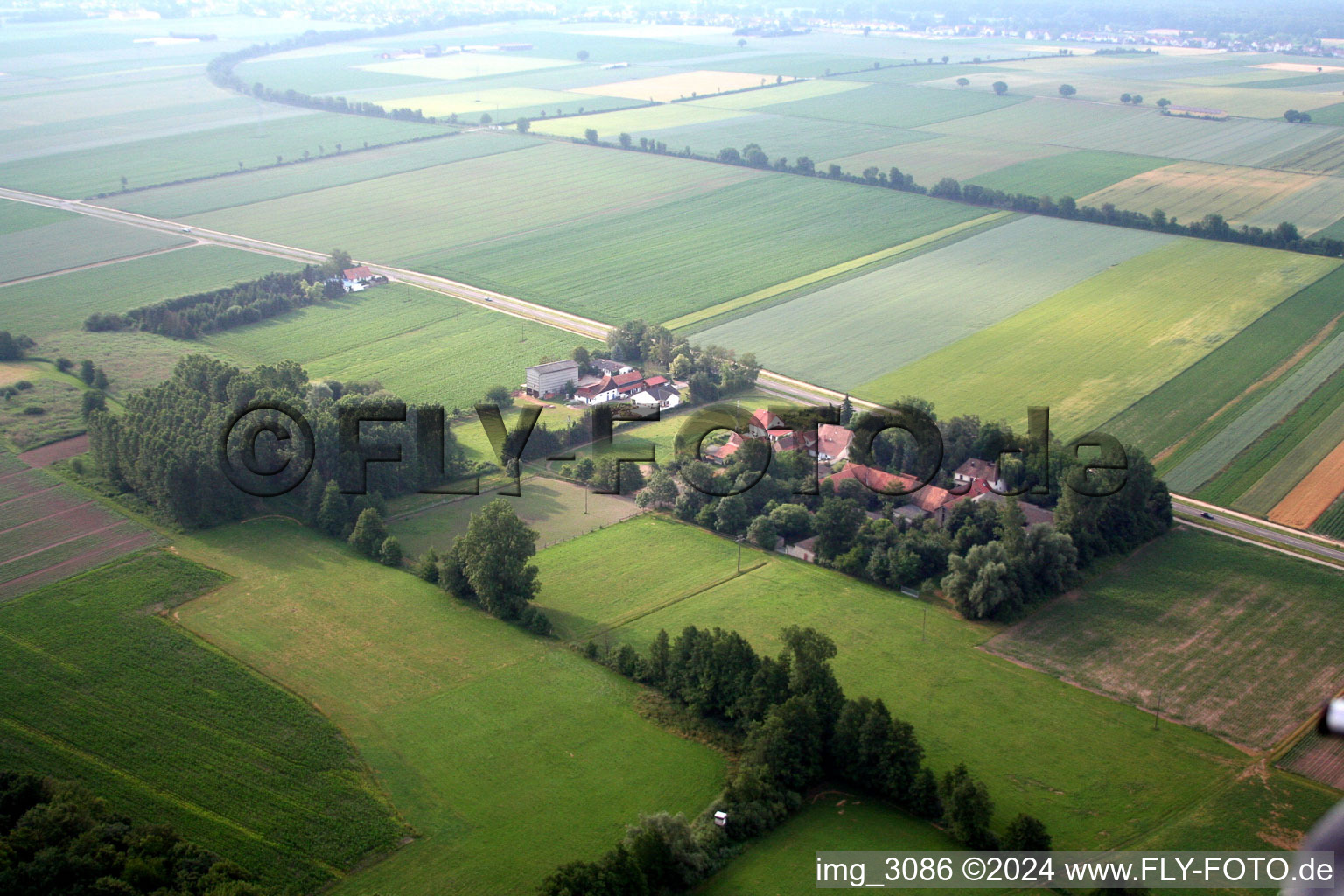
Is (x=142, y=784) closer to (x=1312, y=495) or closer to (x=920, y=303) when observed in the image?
(x=1312, y=495)

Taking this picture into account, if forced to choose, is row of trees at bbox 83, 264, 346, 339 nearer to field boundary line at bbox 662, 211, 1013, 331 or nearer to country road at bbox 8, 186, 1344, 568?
country road at bbox 8, 186, 1344, 568

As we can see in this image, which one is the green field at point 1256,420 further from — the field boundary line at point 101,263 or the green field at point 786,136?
the field boundary line at point 101,263

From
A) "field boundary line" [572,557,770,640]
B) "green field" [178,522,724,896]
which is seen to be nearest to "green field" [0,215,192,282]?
"green field" [178,522,724,896]

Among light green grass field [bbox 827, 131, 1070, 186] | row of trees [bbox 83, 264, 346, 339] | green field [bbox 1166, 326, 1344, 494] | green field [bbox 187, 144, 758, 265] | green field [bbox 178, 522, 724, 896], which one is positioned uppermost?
light green grass field [bbox 827, 131, 1070, 186]

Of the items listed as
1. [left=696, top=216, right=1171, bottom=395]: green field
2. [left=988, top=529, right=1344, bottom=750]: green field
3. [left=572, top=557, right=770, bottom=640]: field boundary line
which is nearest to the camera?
[left=988, top=529, right=1344, bottom=750]: green field

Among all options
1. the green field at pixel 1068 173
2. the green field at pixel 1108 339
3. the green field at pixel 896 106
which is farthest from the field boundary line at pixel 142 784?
the green field at pixel 896 106

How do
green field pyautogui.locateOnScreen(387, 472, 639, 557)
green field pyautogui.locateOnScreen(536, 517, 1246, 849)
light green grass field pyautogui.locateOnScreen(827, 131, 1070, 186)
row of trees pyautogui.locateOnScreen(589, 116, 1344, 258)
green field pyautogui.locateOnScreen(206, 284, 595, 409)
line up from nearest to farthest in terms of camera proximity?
1. green field pyautogui.locateOnScreen(536, 517, 1246, 849)
2. green field pyautogui.locateOnScreen(387, 472, 639, 557)
3. green field pyautogui.locateOnScreen(206, 284, 595, 409)
4. row of trees pyautogui.locateOnScreen(589, 116, 1344, 258)
5. light green grass field pyautogui.locateOnScreen(827, 131, 1070, 186)

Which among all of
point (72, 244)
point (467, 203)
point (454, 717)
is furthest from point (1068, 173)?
point (454, 717)
